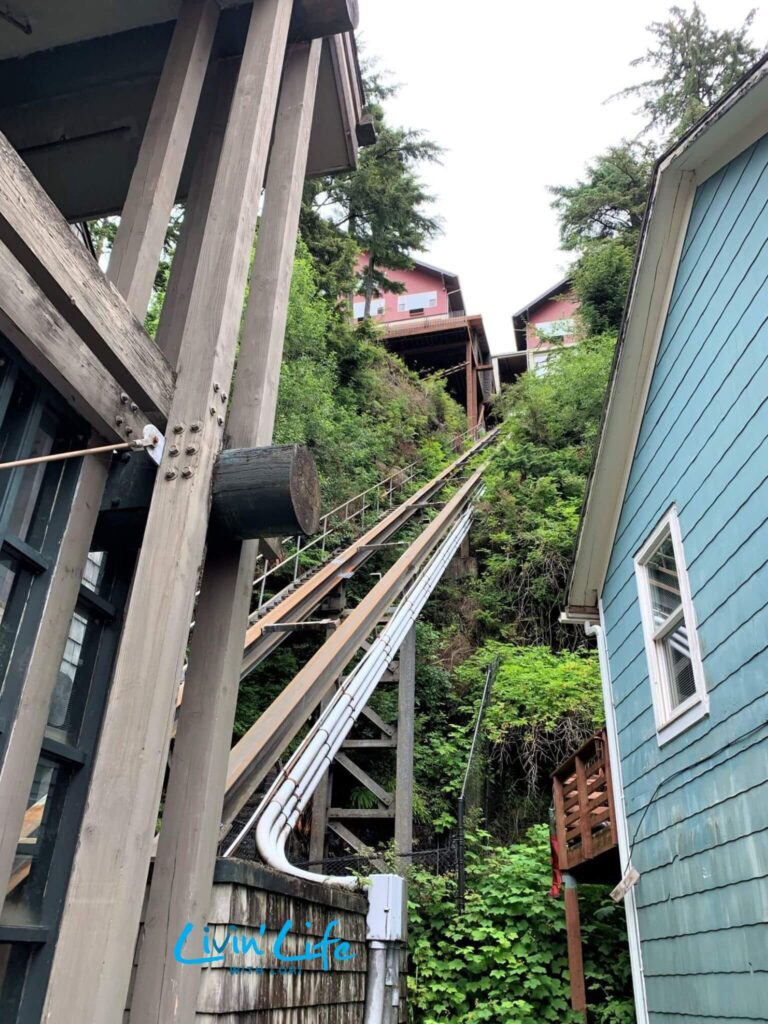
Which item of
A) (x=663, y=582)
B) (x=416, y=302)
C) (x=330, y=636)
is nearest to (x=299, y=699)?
(x=330, y=636)

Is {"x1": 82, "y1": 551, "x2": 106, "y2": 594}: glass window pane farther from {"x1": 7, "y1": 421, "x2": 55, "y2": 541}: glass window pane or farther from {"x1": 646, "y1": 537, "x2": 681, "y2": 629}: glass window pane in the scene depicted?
{"x1": 646, "y1": 537, "x2": 681, "y2": 629}: glass window pane

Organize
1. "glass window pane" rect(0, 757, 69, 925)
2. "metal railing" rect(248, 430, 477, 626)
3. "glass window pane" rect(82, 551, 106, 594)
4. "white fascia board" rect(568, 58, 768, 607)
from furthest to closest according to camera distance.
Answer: "metal railing" rect(248, 430, 477, 626), "white fascia board" rect(568, 58, 768, 607), "glass window pane" rect(82, 551, 106, 594), "glass window pane" rect(0, 757, 69, 925)

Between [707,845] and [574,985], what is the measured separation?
262 cm

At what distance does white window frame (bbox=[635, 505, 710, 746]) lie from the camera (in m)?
4.47

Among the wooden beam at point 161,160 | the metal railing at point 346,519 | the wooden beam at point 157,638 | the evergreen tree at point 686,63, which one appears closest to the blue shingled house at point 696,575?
the wooden beam at point 157,638

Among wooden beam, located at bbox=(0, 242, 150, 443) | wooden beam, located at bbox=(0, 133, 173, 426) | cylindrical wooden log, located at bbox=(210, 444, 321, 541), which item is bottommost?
cylindrical wooden log, located at bbox=(210, 444, 321, 541)

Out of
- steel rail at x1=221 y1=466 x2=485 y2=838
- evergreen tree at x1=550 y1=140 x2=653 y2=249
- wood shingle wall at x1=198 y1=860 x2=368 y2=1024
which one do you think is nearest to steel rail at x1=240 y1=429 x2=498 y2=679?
steel rail at x1=221 y1=466 x2=485 y2=838

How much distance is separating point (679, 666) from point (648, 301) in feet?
8.70

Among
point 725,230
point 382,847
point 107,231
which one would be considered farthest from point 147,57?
point 107,231

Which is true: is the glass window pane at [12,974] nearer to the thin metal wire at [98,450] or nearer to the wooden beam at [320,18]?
the thin metal wire at [98,450]

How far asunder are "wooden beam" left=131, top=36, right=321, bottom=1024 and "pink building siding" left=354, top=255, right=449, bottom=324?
102 ft

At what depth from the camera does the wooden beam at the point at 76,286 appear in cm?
176

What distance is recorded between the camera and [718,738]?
4.14m

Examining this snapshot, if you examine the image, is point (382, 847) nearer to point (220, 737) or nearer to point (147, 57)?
point (220, 737)
